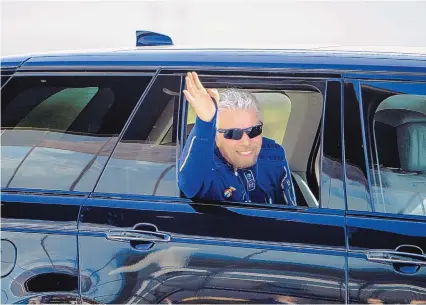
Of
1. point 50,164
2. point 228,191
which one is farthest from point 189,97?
point 50,164

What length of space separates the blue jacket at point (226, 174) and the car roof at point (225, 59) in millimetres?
318

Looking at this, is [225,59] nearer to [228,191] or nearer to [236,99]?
[236,99]

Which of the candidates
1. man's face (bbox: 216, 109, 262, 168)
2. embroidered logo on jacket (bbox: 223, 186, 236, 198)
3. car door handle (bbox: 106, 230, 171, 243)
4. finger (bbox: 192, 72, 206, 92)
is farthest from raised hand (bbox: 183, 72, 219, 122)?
car door handle (bbox: 106, 230, 171, 243)

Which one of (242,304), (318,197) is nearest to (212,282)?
(242,304)

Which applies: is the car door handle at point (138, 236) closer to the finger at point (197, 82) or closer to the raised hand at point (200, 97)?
the raised hand at point (200, 97)

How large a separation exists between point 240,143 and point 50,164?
801mm

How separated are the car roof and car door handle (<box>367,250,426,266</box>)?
701 millimetres

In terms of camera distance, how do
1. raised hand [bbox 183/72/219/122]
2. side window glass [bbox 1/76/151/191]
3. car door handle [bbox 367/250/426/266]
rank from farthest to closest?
1. side window glass [bbox 1/76/151/191]
2. raised hand [bbox 183/72/219/122]
3. car door handle [bbox 367/250/426/266]

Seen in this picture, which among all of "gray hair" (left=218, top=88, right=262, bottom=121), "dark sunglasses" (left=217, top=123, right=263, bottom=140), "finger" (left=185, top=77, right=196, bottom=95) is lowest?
"dark sunglasses" (left=217, top=123, right=263, bottom=140)

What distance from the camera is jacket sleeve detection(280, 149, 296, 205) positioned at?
264 centimetres

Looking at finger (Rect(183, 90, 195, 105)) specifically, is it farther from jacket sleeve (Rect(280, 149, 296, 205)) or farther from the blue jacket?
jacket sleeve (Rect(280, 149, 296, 205))

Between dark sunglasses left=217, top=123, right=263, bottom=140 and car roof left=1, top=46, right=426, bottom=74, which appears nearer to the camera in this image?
car roof left=1, top=46, right=426, bottom=74

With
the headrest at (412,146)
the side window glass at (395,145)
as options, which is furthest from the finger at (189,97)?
the headrest at (412,146)

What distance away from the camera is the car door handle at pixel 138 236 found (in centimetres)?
259
